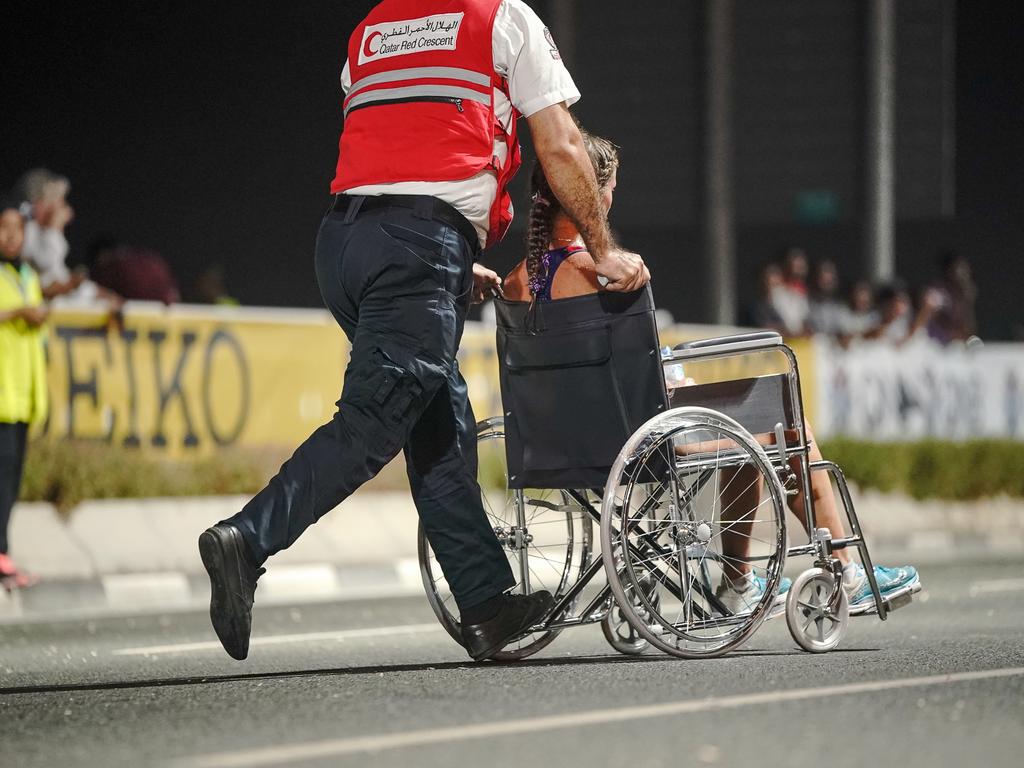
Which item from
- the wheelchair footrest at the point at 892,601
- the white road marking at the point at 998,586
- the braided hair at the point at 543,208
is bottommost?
the white road marking at the point at 998,586

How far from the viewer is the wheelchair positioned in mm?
6262

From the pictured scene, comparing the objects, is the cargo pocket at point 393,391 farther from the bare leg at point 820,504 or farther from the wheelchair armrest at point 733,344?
the bare leg at point 820,504

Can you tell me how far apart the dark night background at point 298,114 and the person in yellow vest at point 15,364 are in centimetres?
1100

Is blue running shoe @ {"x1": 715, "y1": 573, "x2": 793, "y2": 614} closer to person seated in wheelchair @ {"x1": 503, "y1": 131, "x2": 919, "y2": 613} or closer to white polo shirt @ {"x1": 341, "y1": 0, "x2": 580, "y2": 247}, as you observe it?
person seated in wheelchair @ {"x1": 503, "y1": 131, "x2": 919, "y2": 613}

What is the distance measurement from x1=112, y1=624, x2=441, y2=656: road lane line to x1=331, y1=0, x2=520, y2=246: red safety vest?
229cm

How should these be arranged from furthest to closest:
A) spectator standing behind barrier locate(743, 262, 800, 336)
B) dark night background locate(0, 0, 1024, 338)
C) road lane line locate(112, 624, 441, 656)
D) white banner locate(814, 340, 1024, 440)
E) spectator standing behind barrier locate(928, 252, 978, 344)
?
dark night background locate(0, 0, 1024, 338) < spectator standing behind barrier locate(928, 252, 978, 344) < white banner locate(814, 340, 1024, 440) < spectator standing behind barrier locate(743, 262, 800, 336) < road lane line locate(112, 624, 441, 656)

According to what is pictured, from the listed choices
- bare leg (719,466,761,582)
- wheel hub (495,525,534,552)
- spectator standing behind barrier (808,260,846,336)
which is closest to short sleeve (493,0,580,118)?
bare leg (719,466,761,582)

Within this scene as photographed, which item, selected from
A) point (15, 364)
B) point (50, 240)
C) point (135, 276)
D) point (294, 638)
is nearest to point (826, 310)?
point (135, 276)

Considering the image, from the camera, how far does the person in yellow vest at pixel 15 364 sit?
10141 mm

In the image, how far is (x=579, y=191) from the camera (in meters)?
6.27

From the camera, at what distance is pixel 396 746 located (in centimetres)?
468

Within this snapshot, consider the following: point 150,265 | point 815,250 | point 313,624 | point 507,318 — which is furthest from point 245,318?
point 815,250

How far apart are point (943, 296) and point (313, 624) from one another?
12113 millimetres

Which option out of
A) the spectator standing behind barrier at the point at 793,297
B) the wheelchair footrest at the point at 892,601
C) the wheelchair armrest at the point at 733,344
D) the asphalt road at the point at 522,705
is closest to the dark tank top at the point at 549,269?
the wheelchair armrest at the point at 733,344
